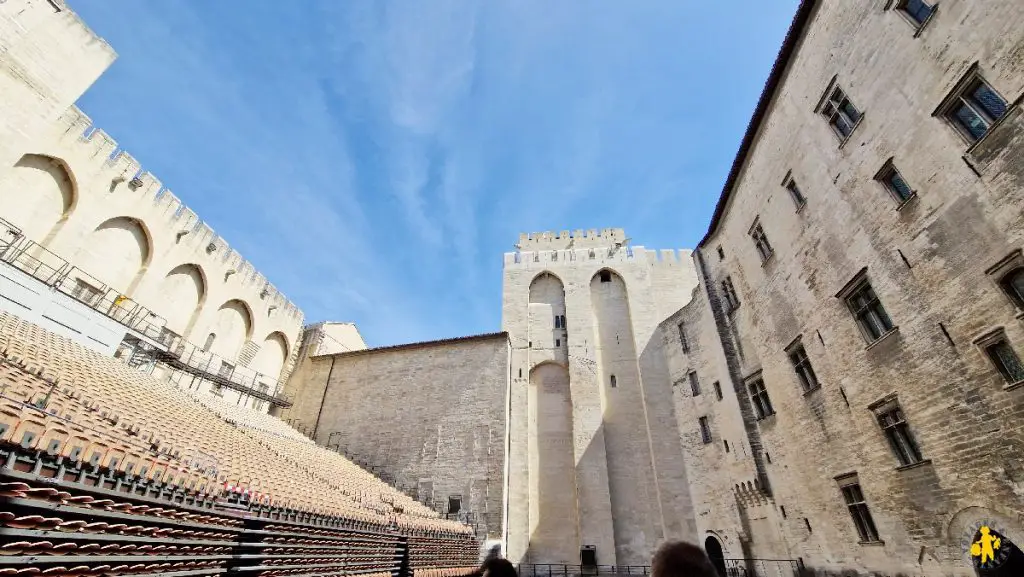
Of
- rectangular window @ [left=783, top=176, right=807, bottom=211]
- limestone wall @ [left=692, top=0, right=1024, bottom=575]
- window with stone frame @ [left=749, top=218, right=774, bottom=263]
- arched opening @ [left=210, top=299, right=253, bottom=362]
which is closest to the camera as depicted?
limestone wall @ [left=692, top=0, right=1024, bottom=575]

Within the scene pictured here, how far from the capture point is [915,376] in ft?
27.7

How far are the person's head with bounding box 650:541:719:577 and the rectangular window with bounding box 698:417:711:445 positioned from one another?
1781 centimetres

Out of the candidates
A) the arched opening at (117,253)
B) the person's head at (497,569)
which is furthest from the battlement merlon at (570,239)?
the person's head at (497,569)

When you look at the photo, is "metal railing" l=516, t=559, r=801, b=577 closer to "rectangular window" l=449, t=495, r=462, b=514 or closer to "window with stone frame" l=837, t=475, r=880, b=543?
"window with stone frame" l=837, t=475, r=880, b=543

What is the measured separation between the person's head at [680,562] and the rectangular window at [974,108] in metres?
9.56

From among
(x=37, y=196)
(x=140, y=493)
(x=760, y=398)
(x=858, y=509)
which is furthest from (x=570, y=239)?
(x=140, y=493)

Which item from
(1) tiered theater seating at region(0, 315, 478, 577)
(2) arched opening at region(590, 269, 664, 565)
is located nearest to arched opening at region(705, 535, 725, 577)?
(2) arched opening at region(590, 269, 664, 565)

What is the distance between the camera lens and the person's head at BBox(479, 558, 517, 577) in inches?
107

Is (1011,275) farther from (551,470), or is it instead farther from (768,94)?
(551,470)

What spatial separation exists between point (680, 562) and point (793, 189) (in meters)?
13.5

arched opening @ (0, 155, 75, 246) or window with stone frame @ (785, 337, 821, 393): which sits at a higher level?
arched opening @ (0, 155, 75, 246)

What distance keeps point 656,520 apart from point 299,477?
1677 cm

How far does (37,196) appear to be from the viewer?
543 inches

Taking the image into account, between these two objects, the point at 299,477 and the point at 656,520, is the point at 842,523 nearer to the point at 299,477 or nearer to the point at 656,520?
the point at 656,520
